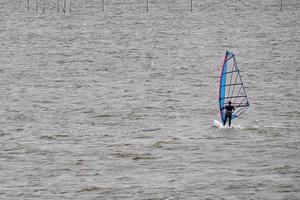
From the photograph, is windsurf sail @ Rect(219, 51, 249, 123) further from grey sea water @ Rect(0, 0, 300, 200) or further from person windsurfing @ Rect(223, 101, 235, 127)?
person windsurfing @ Rect(223, 101, 235, 127)

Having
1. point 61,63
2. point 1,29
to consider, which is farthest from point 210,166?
point 1,29

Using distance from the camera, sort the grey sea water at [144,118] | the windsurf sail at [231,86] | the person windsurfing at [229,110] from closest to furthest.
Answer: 1. the grey sea water at [144,118]
2. the person windsurfing at [229,110]
3. the windsurf sail at [231,86]

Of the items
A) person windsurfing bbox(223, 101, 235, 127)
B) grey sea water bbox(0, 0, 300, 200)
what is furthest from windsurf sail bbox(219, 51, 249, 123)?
person windsurfing bbox(223, 101, 235, 127)

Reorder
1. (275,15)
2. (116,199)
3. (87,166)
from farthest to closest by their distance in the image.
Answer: (275,15) → (87,166) → (116,199)

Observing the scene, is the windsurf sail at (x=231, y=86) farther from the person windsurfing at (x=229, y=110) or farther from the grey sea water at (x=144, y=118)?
the person windsurfing at (x=229, y=110)

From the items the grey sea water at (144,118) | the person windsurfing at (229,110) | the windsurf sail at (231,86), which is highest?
the windsurf sail at (231,86)

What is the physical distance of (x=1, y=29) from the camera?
15362 centimetres

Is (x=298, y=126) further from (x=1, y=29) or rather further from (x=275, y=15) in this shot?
(x=275, y=15)

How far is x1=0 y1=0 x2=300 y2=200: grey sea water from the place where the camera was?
156 feet

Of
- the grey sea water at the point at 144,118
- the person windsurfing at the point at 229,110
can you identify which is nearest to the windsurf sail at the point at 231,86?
the grey sea water at the point at 144,118

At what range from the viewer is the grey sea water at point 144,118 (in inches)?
1874

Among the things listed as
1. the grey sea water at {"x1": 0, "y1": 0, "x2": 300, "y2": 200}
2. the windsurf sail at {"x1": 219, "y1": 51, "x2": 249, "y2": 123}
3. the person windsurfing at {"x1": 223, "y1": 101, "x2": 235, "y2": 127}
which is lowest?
the grey sea water at {"x1": 0, "y1": 0, "x2": 300, "y2": 200}

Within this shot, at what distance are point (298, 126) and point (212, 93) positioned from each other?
58.7 feet

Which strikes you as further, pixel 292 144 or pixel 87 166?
pixel 292 144
